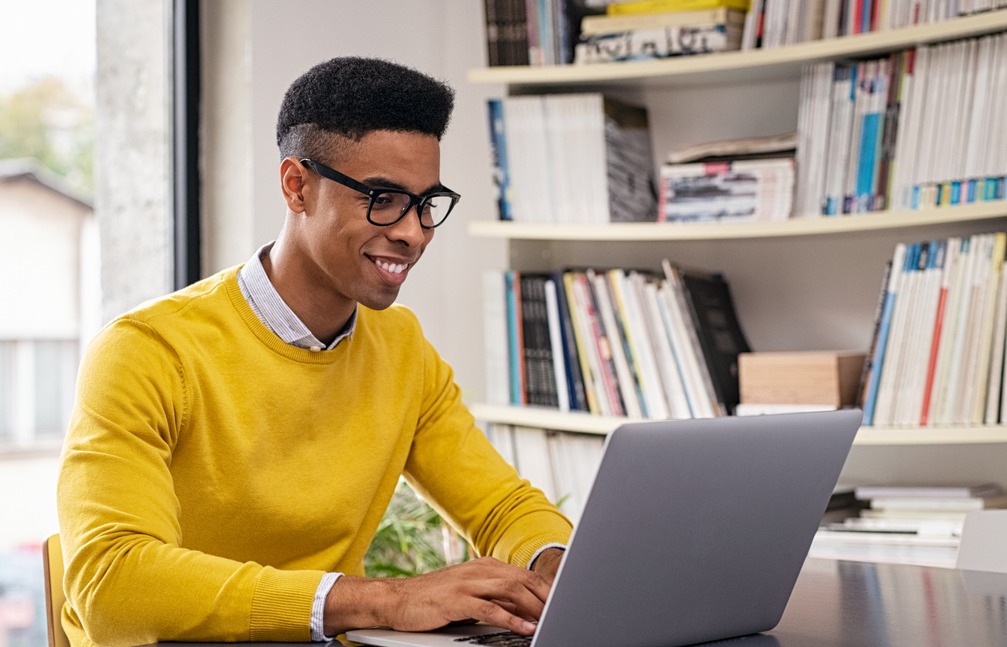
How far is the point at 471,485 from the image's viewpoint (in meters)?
1.60

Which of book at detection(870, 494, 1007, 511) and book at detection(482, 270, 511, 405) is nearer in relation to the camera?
A: book at detection(870, 494, 1007, 511)

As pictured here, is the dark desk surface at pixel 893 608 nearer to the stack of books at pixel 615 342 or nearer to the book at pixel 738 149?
the stack of books at pixel 615 342

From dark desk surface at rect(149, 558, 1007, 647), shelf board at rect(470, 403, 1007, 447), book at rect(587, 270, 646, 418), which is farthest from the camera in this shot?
book at rect(587, 270, 646, 418)

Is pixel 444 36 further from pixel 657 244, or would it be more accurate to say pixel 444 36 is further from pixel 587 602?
pixel 587 602

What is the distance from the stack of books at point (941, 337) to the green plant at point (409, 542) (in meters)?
0.92

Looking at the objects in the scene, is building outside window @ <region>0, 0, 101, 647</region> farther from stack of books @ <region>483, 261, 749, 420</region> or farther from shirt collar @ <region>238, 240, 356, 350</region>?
shirt collar @ <region>238, 240, 356, 350</region>

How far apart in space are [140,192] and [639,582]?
6.48ft

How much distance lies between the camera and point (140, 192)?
8.79 feet

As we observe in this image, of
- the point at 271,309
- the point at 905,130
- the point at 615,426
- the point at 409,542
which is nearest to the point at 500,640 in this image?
the point at 271,309

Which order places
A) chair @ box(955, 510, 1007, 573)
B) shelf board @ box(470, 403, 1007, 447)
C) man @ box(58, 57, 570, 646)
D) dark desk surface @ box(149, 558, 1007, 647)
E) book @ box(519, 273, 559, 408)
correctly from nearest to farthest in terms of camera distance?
dark desk surface @ box(149, 558, 1007, 647)
man @ box(58, 57, 570, 646)
chair @ box(955, 510, 1007, 573)
shelf board @ box(470, 403, 1007, 447)
book @ box(519, 273, 559, 408)

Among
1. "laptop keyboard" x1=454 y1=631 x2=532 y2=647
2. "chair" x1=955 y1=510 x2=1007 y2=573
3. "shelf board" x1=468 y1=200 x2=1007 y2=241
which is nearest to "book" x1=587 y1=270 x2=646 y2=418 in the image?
"shelf board" x1=468 y1=200 x2=1007 y2=241

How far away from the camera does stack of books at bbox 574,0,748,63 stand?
8.30 feet

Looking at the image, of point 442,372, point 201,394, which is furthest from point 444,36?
point 201,394

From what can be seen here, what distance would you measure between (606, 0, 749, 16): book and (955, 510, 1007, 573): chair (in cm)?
131
